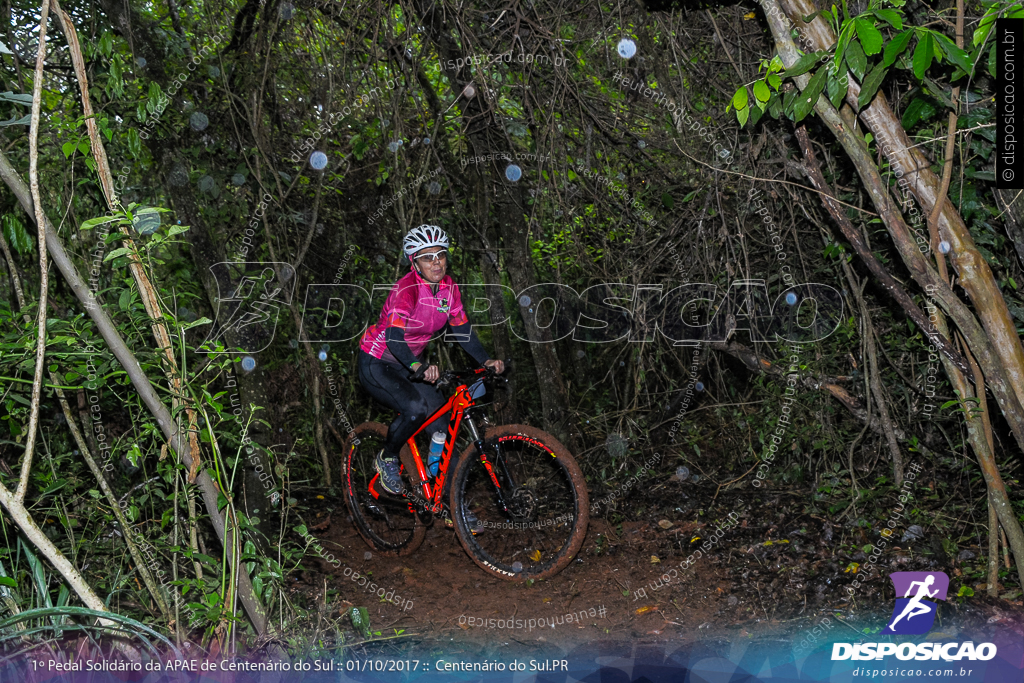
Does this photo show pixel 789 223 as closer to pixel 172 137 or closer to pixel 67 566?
pixel 172 137

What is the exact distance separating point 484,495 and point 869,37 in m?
3.82

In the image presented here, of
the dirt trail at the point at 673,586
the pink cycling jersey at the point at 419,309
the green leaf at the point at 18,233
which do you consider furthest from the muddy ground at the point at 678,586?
the green leaf at the point at 18,233

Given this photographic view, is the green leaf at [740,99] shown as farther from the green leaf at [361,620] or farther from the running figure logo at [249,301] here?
the green leaf at [361,620]

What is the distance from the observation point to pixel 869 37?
2326mm

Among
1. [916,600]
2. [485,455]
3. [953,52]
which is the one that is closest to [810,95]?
[953,52]

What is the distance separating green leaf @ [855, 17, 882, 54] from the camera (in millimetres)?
2313

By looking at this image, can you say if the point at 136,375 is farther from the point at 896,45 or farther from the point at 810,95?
the point at 896,45

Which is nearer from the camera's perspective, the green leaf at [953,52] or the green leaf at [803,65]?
the green leaf at [953,52]

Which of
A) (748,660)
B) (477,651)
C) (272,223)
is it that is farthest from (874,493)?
(272,223)

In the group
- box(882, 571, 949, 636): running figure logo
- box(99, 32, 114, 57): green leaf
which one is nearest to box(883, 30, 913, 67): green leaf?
box(882, 571, 949, 636): running figure logo

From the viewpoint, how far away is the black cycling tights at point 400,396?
13.4ft

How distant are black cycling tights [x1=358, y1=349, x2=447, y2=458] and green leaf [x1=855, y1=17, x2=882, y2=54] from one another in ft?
9.27

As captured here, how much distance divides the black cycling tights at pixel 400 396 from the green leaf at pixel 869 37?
2825mm

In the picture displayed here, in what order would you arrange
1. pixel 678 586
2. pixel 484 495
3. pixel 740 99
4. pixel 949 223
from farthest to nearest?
pixel 484 495
pixel 678 586
pixel 740 99
pixel 949 223
